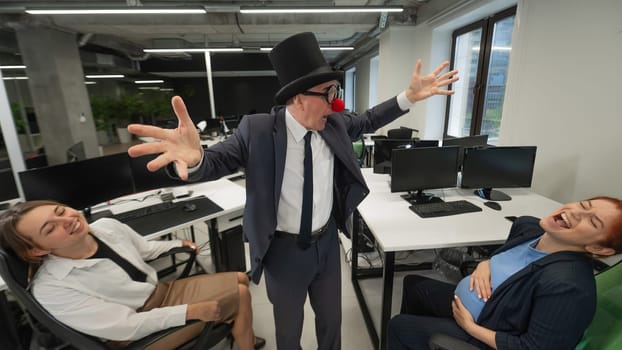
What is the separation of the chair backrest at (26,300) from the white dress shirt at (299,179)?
85 cm

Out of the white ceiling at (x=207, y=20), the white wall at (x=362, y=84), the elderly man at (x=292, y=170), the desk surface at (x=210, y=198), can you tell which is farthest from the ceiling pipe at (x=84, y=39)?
the elderly man at (x=292, y=170)

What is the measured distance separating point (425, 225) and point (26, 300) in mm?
1886

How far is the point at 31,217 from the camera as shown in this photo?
1.14 m

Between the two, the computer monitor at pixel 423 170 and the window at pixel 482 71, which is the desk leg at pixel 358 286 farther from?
the window at pixel 482 71

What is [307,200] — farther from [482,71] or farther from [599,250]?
[482,71]

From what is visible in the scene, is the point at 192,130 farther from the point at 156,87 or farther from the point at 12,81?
the point at 156,87

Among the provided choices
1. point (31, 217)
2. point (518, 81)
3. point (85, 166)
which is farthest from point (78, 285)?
point (518, 81)

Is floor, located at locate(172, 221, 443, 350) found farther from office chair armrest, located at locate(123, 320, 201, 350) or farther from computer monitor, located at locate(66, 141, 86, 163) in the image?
computer monitor, located at locate(66, 141, 86, 163)

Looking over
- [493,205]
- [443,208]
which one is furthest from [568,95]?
[443,208]

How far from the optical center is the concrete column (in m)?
5.04

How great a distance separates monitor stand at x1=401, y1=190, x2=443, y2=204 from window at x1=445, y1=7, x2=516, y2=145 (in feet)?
6.36

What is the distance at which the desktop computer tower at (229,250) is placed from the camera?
7.53 ft

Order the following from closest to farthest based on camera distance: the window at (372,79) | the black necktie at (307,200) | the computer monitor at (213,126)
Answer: the black necktie at (307,200) → the computer monitor at (213,126) → the window at (372,79)

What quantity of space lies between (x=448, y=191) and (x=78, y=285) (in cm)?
248
